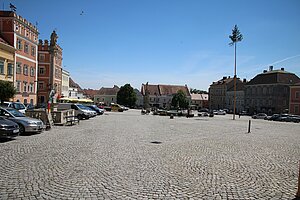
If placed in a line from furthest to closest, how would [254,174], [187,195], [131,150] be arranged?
1. [131,150]
2. [254,174]
3. [187,195]

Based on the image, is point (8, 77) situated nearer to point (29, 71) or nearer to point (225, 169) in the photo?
point (29, 71)

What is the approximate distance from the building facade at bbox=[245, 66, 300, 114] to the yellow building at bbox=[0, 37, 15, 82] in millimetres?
63818

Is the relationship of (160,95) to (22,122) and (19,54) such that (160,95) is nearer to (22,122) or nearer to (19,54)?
(19,54)

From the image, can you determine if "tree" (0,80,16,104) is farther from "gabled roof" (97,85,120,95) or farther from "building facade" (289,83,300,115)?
"gabled roof" (97,85,120,95)

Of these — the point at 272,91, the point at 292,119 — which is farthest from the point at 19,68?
the point at 272,91

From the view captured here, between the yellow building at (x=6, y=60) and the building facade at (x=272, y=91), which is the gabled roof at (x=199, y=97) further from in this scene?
the yellow building at (x=6, y=60)

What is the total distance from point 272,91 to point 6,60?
213 ft

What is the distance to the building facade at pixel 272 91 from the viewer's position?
234ft

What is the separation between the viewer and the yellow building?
3375cm

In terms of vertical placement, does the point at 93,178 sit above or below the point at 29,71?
below

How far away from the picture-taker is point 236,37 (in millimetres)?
44562

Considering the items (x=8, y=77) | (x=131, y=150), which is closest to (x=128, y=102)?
(x=8, y=77)

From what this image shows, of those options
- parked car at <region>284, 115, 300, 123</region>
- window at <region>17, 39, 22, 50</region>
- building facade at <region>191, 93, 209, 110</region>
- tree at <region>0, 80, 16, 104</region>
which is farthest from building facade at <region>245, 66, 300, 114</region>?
tree at <region>0, 80, 16, 104</region>

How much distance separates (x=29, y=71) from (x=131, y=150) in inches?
1452
